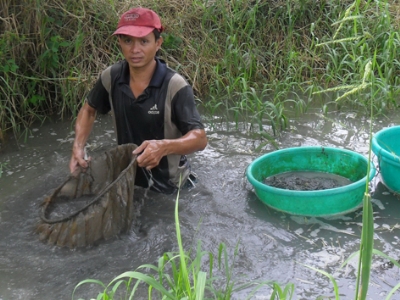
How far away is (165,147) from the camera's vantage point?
3316mm

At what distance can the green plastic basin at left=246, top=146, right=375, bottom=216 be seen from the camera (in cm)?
345

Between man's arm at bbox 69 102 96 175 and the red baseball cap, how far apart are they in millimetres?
718

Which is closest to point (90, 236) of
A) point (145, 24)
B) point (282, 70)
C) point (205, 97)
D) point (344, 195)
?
point (145, 24)

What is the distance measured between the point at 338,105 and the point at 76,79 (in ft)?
8.47

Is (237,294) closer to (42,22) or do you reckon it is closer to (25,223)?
(25,223)

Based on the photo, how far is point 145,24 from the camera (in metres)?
3.48

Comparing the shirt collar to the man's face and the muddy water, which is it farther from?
the muddy water

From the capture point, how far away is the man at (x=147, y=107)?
3.46 metres

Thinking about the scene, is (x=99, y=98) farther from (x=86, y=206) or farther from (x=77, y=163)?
(x=86, y=206)

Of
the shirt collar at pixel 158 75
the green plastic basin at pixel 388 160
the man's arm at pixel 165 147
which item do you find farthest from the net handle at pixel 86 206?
the green plastic basin at pixel 388 160

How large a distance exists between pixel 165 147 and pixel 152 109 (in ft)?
1.35

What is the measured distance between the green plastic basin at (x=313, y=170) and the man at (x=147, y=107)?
541mm

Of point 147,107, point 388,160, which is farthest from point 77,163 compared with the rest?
point 388,160

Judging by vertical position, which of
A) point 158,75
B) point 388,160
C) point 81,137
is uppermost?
point 158,75
